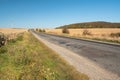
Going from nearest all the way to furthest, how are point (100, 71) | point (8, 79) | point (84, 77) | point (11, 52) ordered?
point (8, 79) → point (84, 77) → point (100, 71) → point (11, 52)

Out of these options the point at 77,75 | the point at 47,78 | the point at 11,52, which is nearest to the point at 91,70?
the point at 77,75

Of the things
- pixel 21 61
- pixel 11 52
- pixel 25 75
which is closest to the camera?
pixel 25 75

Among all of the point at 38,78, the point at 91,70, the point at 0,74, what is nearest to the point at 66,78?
the point at 38,78

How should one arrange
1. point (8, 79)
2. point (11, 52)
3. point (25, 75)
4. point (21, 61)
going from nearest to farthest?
point (8, 79) → point (25, 75) → point (21, 61) → point (11, 52)

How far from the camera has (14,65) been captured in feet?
32.2

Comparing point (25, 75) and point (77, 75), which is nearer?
point (25, 75)

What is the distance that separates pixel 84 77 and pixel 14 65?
3.95 meters

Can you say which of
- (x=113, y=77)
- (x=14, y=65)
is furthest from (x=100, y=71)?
(x=14, y=65)

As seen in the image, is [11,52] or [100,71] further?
[11,52]

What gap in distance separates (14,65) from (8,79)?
282 cm

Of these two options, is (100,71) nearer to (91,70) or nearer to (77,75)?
(91,70)

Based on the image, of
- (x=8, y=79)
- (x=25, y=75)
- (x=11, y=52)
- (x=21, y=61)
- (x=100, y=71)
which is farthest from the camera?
Answer: (x=11, y=52)

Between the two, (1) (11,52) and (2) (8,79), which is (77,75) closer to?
(2) (8,79)

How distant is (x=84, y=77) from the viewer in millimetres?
8117
